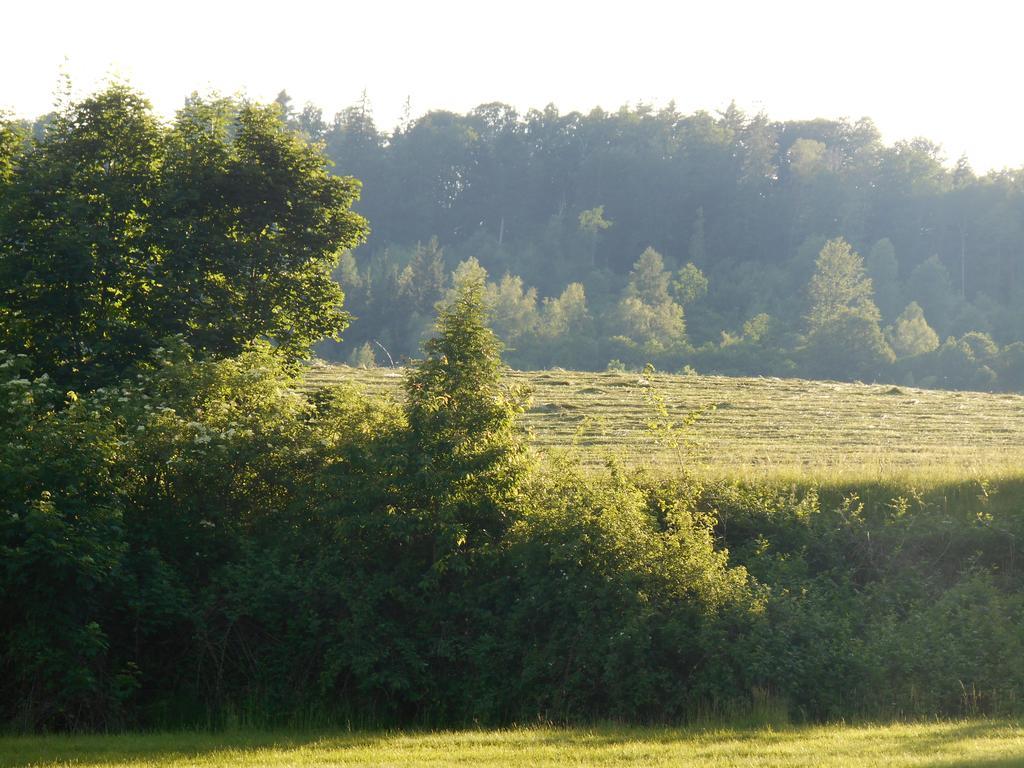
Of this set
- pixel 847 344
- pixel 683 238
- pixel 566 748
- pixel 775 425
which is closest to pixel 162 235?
pixel 566 748

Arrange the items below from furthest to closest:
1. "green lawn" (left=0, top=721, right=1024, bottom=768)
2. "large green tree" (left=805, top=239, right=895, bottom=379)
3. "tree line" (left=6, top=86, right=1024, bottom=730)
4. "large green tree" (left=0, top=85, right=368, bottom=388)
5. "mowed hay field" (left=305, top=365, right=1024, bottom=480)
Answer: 1. "large green tree" (left=805, top=239, right=895, bottom=379)
2. "mowed hay field" (left=305, top=365, right=1024, bottom=480)
3. "large green tree" (left=0, top=85, right=368, bottom=388)
4. "tree line" (left=6, top=86, right=1024, bottom=730)
5. "green lawn" (left=0, top=721, right=1024, bottom=768)

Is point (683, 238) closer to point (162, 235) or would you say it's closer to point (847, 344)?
point (847, 344)

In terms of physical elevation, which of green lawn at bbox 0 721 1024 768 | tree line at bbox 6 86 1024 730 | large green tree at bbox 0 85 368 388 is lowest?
green lawn at bbox 0 721 1024 768

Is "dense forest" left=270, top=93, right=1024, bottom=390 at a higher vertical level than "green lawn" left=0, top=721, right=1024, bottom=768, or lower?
higher

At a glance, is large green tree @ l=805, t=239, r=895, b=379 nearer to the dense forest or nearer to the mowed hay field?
the dense forest

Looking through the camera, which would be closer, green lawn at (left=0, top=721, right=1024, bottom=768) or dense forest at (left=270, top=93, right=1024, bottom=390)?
green lawn at (left=0, top=721, right=1024, bottom=768)

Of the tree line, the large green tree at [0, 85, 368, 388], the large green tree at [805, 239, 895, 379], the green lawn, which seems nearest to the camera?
the green lawn

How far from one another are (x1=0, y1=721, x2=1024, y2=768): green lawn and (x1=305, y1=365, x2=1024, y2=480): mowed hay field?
23.1 feet

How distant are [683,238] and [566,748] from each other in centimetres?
11778

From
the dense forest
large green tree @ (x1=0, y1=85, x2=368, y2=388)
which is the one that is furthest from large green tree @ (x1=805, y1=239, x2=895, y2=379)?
large green tree @ (x1=0, y1=85, x2=368, y2=388)

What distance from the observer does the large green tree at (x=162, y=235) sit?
2117 centimetres

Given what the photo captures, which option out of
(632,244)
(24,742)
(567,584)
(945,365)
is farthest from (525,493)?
(632,244)

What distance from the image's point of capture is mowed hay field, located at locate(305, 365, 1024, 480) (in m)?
23.7

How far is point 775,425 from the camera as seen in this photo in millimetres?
33594
